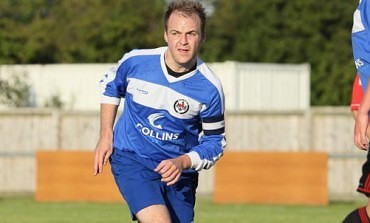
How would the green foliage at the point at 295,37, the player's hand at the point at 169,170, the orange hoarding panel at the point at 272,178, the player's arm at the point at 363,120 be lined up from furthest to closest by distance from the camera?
the green foliage at the point at 295,37
the orange hoarding panel at the point at 272,178
the player's hand at the point at 169,170
the player's arm at the point at 363,120

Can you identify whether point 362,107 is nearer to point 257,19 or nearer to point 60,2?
point 257,19

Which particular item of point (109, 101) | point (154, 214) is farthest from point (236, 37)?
point (154, 214)

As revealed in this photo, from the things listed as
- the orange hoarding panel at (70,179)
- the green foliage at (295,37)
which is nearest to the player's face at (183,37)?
the orange hoarding panel at (70,179)

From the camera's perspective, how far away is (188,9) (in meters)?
7.76

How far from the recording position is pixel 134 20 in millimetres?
43594

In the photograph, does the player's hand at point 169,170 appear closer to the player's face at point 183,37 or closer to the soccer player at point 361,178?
the player's face at point 183,37

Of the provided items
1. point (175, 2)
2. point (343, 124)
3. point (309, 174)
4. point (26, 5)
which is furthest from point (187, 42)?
point (26, 5)

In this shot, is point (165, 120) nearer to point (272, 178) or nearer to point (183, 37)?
point (183, 37)

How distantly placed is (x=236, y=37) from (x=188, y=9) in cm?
3798

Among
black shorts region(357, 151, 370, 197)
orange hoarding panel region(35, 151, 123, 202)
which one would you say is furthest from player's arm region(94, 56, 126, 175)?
orange hoarding panel region(35, 151, 123, 202)

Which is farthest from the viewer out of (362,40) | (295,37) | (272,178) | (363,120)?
(295,37)

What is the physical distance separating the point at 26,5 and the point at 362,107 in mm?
43686

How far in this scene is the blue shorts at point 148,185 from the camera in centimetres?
785

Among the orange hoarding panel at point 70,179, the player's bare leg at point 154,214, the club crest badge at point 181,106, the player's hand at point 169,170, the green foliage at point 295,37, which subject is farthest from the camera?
Result: the green foliage at point 295,37
